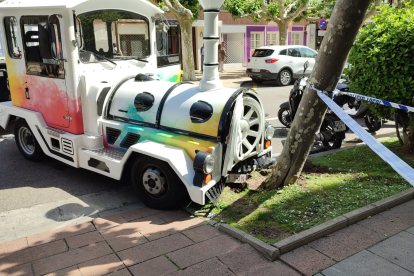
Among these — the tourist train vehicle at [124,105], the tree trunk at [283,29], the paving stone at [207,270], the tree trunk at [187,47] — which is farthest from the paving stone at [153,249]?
the tree trunk at [283,29]

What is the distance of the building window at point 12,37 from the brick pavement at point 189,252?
329 cm

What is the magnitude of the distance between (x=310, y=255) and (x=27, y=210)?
356 cm

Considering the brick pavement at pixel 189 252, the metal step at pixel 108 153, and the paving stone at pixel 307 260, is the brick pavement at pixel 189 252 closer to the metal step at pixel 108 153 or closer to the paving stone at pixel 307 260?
the paving stone at pixel 307 260

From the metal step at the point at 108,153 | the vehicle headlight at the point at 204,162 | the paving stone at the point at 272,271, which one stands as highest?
the vehicle headlight at the point at 204,162

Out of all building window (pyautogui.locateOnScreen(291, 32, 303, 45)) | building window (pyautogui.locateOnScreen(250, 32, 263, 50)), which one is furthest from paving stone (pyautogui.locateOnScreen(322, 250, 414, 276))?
building window (pyautogui.locateOnScreen(291, 32, 303, 45))

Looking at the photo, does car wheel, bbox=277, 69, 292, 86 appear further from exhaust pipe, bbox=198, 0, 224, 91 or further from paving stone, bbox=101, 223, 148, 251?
paving stone, bbox=101, 223, 148, 251

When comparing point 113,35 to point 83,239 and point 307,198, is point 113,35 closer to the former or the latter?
point 83,239

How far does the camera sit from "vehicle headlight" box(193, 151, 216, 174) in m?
4.26

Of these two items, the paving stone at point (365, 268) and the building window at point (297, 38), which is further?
the building window at point (297, 38)

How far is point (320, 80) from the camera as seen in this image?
4520mm

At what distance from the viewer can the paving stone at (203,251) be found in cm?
364

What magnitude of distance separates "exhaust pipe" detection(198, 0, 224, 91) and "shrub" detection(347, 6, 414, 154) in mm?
2391

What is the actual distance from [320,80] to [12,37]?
4792 mm

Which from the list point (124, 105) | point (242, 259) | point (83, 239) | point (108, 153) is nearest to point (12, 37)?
point (124, 105)
